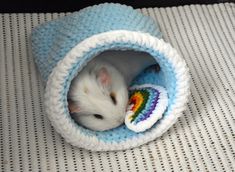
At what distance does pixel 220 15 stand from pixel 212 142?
50 centimetres

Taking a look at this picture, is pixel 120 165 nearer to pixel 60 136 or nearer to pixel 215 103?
pixel 60 136

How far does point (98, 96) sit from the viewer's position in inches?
38.7

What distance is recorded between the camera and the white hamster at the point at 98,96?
0.97m

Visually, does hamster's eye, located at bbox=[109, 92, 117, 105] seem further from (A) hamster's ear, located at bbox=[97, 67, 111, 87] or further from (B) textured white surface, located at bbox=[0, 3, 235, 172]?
(B) textured white surface, located at bbox=[0, 3, 235, 172]

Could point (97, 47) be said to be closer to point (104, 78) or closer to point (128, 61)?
point (104, 78)

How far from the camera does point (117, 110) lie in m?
0.98

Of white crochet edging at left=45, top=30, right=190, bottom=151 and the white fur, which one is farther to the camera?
the white fur

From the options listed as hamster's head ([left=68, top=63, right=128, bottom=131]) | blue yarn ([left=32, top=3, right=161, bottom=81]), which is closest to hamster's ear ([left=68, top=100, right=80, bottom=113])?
hamster's head ([left=68, top=63, right=128, bottom=131])

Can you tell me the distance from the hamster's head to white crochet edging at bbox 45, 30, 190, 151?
39mm

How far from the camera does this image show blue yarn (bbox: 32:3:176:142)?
0.94m

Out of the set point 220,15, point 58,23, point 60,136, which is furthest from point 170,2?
point 60,136

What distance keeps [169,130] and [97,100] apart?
214mm

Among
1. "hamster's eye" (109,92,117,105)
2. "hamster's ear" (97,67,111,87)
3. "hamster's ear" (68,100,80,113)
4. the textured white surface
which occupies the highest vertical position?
"hamster's ear" (97,67,111,87)

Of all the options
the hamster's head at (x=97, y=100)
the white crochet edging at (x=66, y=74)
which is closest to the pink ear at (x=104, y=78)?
the hamster's head at (x=97, y=100)
